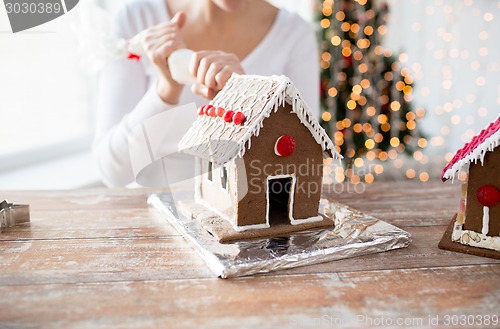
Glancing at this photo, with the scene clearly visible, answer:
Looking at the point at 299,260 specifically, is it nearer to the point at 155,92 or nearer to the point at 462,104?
the point at 155,92

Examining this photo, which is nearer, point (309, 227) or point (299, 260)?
point (299, 260)

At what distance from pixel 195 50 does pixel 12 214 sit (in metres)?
1.01

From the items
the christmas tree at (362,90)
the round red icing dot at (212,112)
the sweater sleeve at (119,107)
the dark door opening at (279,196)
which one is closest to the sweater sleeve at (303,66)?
the sweater sleeve at (119,107)

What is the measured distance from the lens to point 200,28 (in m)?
1.93

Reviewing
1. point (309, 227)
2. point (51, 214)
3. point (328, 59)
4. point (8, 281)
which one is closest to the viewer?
point (8, 281)

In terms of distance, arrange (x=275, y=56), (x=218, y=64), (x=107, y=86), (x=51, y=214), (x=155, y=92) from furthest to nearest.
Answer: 1. (x=275, y=56)
2. (x=107, y=86)
3. (x=155, y=92)
4. (x=218, y=64)
5. (x=51, y=214)

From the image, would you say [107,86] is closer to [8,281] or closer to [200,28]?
[200,28]

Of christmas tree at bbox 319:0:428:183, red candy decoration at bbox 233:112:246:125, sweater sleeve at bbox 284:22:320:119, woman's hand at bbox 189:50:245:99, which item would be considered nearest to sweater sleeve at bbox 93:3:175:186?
woman's hand at bbox 189:50:245:99

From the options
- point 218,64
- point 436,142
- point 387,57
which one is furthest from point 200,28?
point 436,142

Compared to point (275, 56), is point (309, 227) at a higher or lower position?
lower

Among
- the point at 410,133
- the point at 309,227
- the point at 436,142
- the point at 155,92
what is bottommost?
the point at 436,142

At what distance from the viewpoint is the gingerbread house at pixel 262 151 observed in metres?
0.97

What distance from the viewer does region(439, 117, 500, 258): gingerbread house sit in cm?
89

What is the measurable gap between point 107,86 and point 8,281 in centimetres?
111
